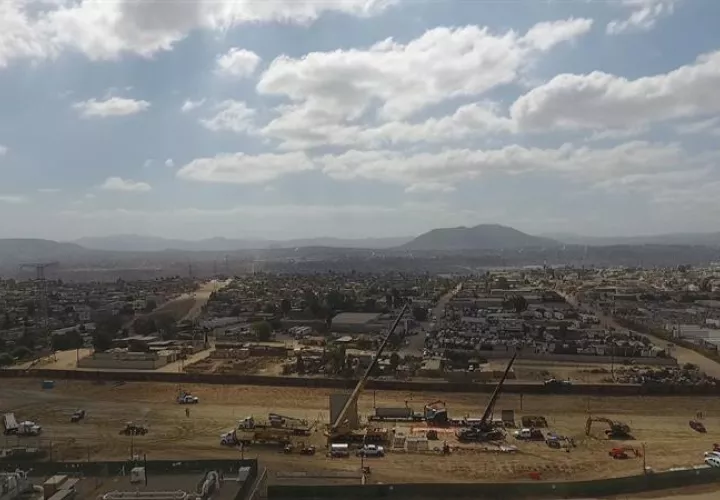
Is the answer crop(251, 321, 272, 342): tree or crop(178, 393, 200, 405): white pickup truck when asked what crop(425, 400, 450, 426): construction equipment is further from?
crop(251, 321, 272, 342): tree

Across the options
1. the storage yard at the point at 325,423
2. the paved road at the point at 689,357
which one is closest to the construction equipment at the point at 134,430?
the storage yard at the point at 325,423

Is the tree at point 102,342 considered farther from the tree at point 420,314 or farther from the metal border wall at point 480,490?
the metal border wall at point 480,490

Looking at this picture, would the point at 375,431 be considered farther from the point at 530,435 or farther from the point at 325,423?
the point at 530,435

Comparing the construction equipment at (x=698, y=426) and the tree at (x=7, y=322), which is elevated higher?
the tree at (x=7, y=322)

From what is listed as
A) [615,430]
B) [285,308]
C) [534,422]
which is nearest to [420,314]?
[285,308]

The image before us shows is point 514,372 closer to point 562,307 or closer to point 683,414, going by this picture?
point 683,414

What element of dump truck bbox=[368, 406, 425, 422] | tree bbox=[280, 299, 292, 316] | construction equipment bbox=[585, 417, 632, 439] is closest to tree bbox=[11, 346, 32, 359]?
tree bbox=[280, 299, 292, 316]
